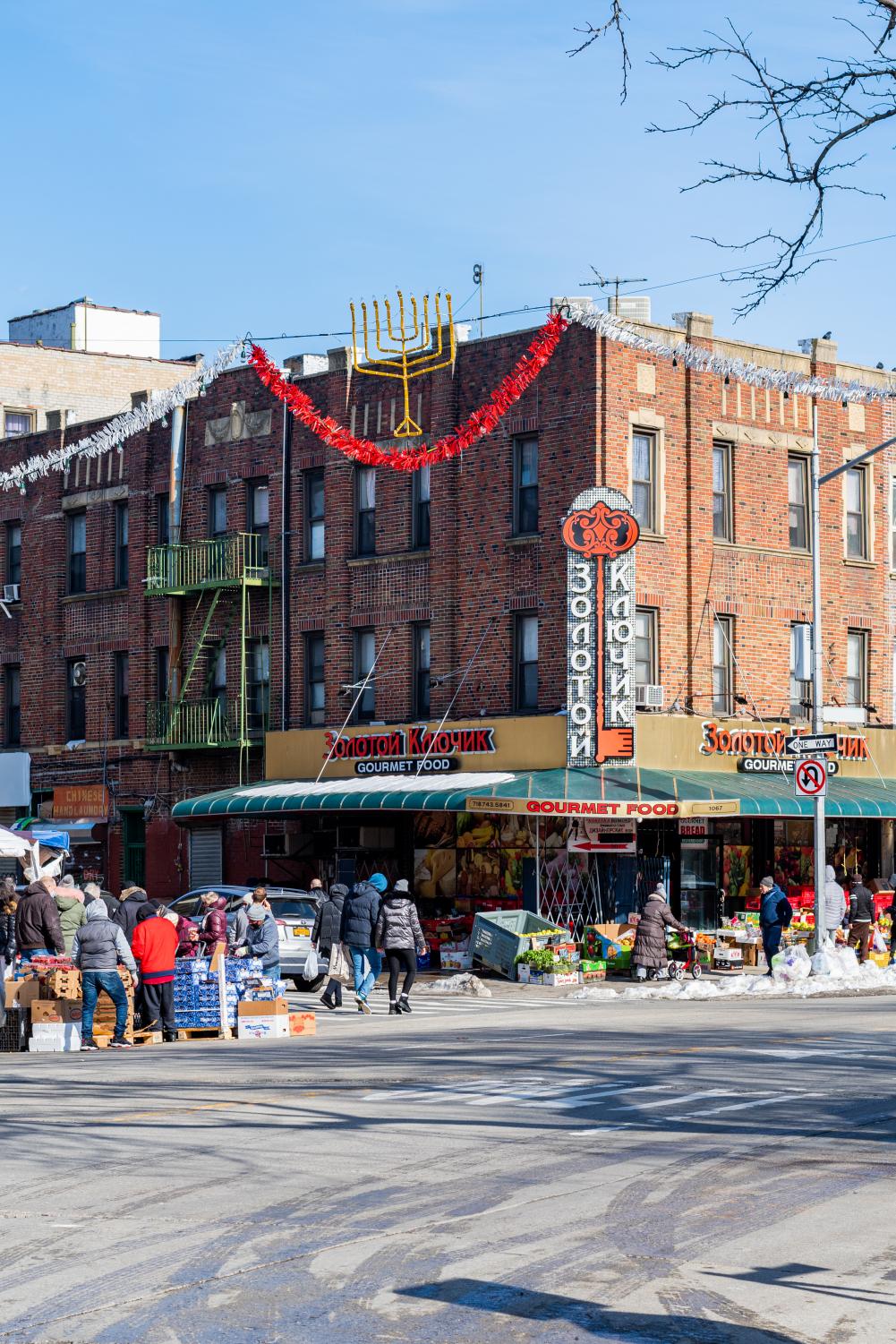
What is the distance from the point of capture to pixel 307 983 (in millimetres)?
30312

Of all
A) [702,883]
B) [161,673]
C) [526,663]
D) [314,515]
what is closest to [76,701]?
[161,673]

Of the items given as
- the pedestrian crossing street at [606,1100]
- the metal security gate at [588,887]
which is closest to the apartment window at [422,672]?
the metal security gate at [588,887]

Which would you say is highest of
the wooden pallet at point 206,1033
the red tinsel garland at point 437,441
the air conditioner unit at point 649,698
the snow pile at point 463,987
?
the red tinsel garland at point 437,441

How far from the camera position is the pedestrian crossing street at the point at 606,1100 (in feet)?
47.0

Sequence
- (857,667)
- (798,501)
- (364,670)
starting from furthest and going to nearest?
(857,667) < (364,670) < (798,501)

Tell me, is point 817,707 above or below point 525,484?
below

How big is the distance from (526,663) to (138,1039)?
50.1ft

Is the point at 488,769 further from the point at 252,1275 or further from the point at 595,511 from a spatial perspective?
the point at 252,1275

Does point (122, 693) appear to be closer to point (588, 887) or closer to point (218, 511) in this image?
point (218, 511)

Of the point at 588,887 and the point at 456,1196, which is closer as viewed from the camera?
the point at 456,1196

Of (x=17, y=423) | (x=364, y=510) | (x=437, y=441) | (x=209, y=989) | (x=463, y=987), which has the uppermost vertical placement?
(x=17, y=423)

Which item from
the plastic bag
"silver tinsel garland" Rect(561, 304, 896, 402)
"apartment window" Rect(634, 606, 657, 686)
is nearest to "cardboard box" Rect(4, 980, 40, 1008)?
the plastic bag

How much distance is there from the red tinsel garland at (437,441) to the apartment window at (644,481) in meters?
2.32

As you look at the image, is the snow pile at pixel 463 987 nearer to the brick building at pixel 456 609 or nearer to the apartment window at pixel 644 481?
the brick building at pixel 456 609
